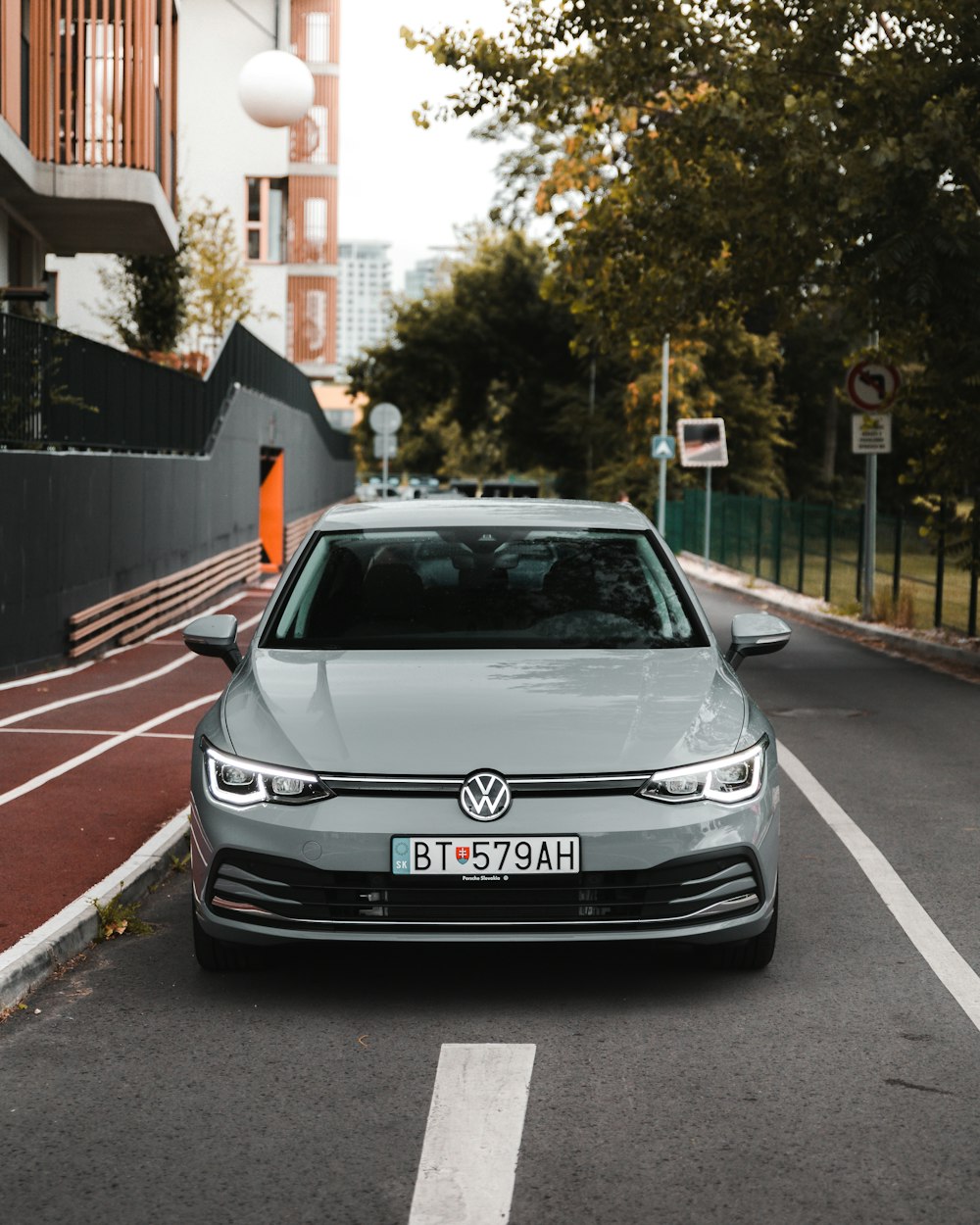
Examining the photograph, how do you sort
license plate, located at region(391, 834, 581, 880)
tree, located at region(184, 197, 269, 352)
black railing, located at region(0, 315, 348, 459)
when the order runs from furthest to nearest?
tree, located at region(184, 197, 269, 352)
black railing, located at region(0, 315, 348, 459)
license plate, located at region(391, 834, 581, 880)

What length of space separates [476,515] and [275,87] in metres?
14.9

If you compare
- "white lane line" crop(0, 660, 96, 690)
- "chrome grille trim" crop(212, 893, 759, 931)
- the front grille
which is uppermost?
the front grille

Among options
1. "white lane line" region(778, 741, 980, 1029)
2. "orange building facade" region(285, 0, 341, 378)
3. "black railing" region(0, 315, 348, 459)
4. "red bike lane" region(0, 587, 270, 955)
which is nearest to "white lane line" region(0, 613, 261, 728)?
"red bike lane" region(0, 587, 270, 955)

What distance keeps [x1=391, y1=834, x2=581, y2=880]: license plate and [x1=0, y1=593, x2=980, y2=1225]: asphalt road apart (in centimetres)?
46

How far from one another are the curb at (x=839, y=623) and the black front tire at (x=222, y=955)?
41.2 ft

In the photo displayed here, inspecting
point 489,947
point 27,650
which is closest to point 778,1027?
point 489,947

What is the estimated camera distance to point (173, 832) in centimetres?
756

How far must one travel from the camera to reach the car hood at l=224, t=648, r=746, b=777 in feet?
16.8

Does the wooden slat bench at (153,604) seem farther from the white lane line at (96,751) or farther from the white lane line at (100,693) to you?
the white lane line at (96,751)

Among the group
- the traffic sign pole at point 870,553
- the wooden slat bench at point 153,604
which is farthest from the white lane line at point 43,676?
the traffic sign pole at point 870,553

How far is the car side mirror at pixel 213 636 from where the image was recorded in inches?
251

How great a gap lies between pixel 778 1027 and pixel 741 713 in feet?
3.28

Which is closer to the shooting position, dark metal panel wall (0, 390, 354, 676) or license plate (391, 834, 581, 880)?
license plate (391, 834, 581, 880)

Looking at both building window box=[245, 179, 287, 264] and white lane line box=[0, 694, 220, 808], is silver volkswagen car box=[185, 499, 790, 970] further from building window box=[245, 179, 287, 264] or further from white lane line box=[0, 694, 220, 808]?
building window box=[245, 179, 287, 264]
